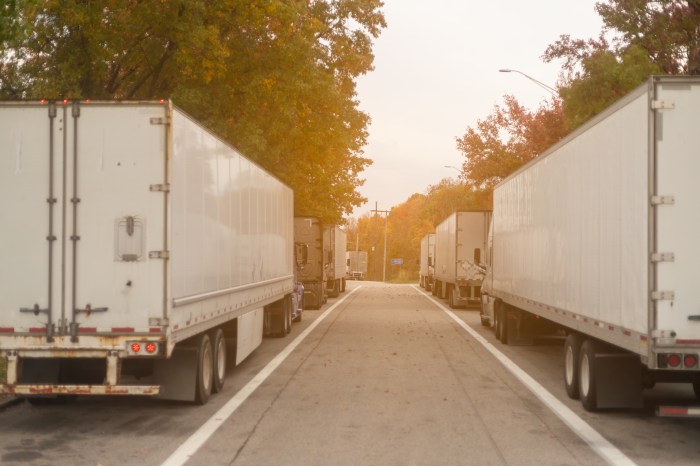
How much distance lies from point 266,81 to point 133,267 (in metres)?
14.5

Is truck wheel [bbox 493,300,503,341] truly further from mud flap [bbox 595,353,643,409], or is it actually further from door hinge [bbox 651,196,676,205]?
door hinge [bbox 651,196,676,205]

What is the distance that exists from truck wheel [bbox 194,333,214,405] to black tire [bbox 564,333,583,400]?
4.79m

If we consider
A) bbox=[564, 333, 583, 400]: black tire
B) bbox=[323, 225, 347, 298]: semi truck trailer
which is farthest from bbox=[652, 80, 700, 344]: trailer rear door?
bbox=[323, 225, 347, 298]: semi truck trailer

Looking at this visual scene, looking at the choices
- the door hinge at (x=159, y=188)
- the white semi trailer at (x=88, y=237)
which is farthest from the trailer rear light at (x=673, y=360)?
the door hinge at (x=159, y=188)

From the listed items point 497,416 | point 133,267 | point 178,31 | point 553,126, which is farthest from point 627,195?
point 553,126

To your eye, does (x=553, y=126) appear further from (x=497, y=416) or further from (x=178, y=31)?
(x=497, y=416)

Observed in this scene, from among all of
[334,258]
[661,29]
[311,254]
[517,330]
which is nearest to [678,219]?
[517,330]

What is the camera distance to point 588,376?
10.8 m

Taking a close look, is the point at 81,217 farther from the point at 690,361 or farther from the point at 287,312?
the point at 287,312

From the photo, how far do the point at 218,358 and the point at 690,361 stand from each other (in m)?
6.36

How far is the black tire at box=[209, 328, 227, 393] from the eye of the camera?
12055 mm

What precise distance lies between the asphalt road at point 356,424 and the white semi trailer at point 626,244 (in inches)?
29.6

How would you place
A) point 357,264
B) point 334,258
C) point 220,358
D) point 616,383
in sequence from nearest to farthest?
point 616,383 → point 220,358 → point 334,258 → point 357,264

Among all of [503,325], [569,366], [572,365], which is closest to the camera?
[572,365]
